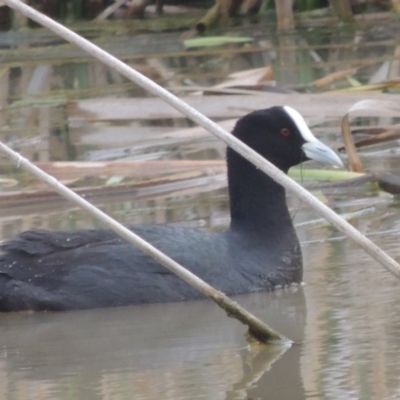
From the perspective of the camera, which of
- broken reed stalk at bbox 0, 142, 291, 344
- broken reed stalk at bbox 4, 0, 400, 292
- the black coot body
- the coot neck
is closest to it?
broken reed stalk at bbox 4, 0, 400, 292

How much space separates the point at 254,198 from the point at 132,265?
730 millimetres

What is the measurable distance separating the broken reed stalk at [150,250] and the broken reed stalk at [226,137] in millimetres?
402

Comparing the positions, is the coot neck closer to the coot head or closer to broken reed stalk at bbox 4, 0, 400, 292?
the coot head

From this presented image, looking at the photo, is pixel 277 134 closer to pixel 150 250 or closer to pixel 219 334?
pixel 219 334

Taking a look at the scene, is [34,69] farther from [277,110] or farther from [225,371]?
[225,371]

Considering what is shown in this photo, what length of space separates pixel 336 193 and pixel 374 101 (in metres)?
0.84

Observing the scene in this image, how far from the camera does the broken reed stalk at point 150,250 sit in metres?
3.98

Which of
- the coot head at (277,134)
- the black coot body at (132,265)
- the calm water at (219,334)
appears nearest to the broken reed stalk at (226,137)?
the calm water at (219,334)

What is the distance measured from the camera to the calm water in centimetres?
385

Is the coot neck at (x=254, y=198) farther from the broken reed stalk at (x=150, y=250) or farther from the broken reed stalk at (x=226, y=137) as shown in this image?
the broken reed stalk at (x=226, y=137)

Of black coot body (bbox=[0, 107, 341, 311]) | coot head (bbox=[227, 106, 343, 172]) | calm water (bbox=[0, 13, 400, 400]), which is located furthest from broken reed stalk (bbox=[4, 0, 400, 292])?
coot head (bbox=[227, 106, 343, 172])

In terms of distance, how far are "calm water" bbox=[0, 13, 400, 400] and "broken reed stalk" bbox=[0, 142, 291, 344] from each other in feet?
0.24

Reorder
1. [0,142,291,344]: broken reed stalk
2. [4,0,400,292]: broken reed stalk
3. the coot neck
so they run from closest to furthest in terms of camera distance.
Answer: [4,0,400,292]: broken reed stalk < [0,142,291,344]: broken reed stalk < the coot neck

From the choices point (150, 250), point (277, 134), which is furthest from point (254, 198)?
point (150, 250)
